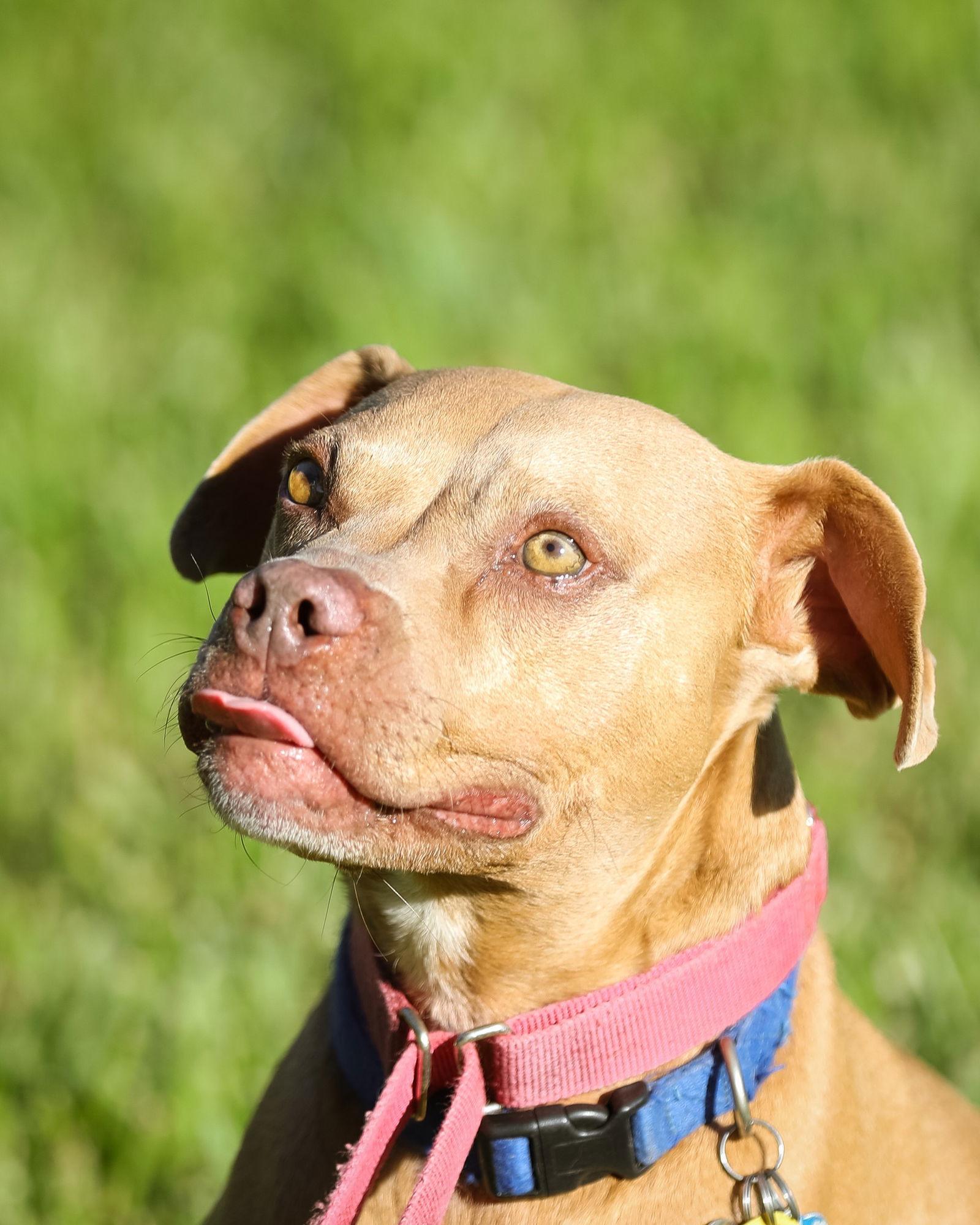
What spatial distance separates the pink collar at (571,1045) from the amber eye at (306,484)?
106cm

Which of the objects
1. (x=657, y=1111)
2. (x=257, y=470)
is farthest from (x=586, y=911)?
(x=257, y=470)

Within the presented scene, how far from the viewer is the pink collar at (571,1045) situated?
2.64 meters

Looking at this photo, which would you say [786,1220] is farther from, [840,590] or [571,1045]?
[840,590]

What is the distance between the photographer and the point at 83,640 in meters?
6.12

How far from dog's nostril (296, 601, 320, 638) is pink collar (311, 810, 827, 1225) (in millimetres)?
810

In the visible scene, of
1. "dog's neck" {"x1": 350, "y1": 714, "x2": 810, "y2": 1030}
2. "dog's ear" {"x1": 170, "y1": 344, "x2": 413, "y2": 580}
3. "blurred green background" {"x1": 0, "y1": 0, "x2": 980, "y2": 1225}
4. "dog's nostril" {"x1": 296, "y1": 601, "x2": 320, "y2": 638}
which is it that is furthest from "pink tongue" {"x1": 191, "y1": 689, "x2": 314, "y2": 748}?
"blurred green background" {"x1": 0, "y1": 0, "x2": 980, "y2": 1225}

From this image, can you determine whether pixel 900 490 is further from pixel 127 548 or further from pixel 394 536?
pixel 394 536

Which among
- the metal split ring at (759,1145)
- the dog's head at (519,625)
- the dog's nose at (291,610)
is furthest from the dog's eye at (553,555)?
the metal split ring at (759,1145)

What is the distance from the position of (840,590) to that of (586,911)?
2.82ft

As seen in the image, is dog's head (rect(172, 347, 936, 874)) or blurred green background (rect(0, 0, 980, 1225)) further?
blurred green background (rect(0, 0, 980, 1225))

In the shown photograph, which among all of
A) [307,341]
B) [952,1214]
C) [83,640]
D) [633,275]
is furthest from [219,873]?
[633,275]

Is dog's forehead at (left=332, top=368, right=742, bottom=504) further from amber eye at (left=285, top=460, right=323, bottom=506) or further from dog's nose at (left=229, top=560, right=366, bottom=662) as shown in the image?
dog's nose at (left=229, top=560, right=366, bottom=662)

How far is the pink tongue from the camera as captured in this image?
2533 millimetres

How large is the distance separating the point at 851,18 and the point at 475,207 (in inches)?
146
